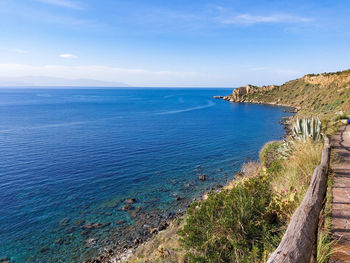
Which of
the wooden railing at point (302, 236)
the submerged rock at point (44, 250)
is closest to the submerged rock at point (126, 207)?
the submerged rock at point (44, 250)

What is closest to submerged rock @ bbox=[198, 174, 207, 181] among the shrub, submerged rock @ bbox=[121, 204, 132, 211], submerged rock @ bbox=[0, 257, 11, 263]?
the shrub

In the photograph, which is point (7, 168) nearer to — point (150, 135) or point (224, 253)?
point (150, 135)

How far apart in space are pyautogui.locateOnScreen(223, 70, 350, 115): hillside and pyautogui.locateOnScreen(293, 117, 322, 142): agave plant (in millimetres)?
48344

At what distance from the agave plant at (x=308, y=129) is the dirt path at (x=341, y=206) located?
3.73 feet

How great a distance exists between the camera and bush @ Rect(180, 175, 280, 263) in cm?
497

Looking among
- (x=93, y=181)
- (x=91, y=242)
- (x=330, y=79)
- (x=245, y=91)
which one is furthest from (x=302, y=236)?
(x=245, y=91)

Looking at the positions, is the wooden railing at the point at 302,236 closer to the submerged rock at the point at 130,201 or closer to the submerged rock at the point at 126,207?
the submerged rock at the point at 126,207

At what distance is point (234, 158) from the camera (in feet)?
81.8

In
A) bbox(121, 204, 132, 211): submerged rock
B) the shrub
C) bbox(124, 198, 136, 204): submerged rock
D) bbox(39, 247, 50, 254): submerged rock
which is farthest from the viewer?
bbox(124, 198, 136, 204): submerged rock

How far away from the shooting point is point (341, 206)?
4695 millimetres

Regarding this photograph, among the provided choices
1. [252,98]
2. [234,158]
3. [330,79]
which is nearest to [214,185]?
[234,158]

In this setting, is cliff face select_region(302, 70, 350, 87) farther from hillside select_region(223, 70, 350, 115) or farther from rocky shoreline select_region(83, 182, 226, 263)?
rocky shoreline select_region(83, 182, 226, 263)

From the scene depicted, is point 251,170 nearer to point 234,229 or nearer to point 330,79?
point 234,229

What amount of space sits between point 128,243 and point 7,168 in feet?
57.4
